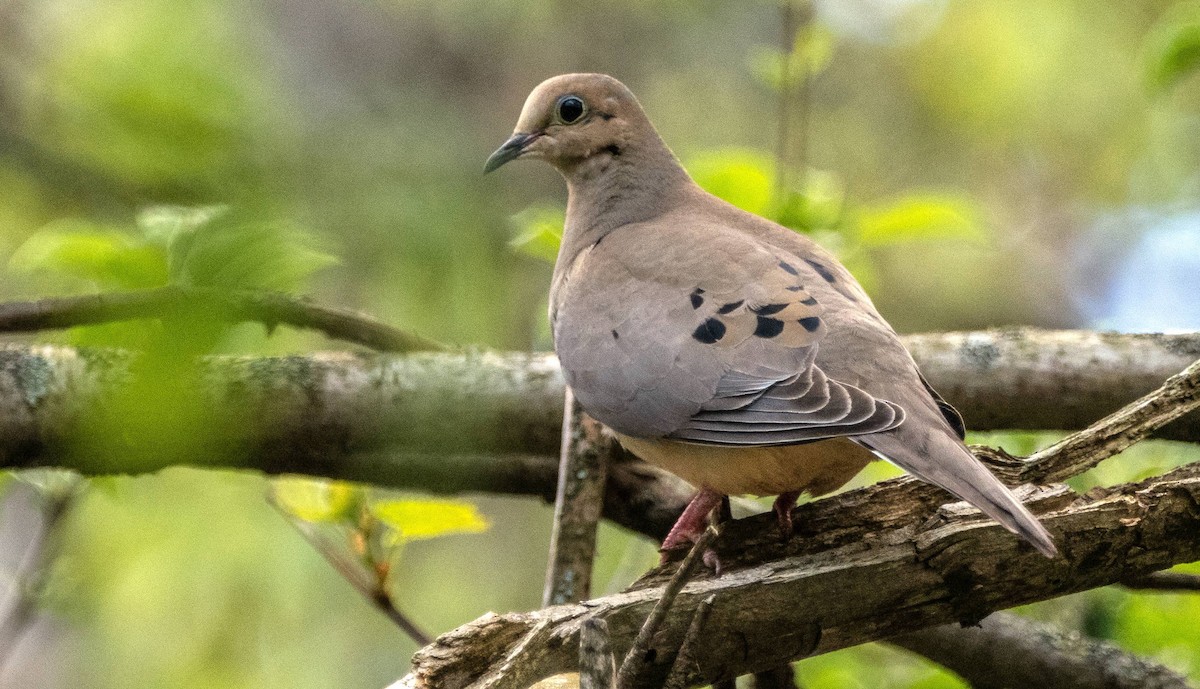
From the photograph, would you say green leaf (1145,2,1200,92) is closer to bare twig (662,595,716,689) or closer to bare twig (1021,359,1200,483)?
bare twig (1021,359,1200,483)

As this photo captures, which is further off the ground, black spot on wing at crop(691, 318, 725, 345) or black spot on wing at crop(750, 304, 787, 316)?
black spot on wing at crop(750, 304, 787, 316)

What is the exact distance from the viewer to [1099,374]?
3018mm

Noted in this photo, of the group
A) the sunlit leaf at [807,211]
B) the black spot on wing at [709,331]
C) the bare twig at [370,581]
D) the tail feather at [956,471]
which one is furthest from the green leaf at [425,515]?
the sunlit leaf at [807,211]

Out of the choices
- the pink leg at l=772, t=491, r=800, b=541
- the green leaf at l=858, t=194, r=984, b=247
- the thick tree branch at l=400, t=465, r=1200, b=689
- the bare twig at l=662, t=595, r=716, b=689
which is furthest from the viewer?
the green leaf at l=858, t=194, r=984, b=247

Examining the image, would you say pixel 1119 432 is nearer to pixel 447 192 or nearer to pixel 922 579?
pixel 922 579

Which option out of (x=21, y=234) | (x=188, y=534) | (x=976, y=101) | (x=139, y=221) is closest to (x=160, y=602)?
(x=188, y=534)

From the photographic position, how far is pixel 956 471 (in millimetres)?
1966

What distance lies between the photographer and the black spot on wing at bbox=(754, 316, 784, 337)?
2508 mm

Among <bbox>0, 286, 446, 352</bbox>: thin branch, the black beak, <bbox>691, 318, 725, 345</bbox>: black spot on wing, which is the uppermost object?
the black beak

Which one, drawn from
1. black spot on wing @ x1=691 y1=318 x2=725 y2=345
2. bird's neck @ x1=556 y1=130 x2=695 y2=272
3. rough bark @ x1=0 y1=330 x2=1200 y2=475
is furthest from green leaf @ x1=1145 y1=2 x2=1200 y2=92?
bird's neck @ x1=556 y1=130 x2=695 y2=272

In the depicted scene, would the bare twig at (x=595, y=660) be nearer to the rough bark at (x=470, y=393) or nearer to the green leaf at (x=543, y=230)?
the rough bark at (x=470, y=393)

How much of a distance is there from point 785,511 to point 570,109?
163 centimetres

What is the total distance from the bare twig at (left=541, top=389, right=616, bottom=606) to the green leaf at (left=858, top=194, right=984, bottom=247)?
0.98 metres

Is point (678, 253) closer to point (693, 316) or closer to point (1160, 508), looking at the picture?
point (693, 316)
